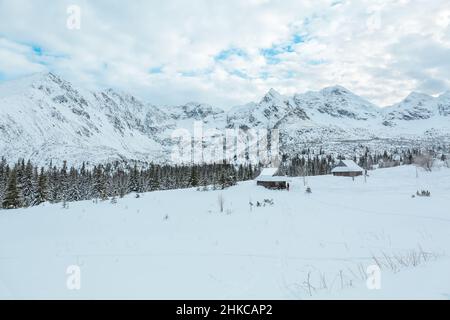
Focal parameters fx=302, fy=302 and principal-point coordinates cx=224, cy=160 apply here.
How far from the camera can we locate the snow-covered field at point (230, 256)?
7.50 meters

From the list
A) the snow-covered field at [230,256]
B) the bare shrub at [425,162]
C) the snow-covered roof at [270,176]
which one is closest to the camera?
the snow-covered field at [230,256]

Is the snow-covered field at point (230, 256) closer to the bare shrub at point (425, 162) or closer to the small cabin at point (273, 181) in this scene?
the small cabin at point (273, 181)

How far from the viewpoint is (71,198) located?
70.9 metres

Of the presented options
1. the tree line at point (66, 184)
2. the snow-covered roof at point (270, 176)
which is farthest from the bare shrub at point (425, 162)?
the tree line at point (66, 184)

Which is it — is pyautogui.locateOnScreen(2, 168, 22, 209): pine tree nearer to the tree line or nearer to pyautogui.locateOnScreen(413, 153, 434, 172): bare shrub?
the tree line

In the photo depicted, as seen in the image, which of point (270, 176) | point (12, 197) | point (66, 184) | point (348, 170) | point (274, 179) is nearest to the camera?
point (12, 197)

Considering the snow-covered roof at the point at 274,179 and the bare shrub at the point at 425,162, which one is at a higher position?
the bare shrub at the point at 425,162

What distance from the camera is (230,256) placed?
1136 centimetres

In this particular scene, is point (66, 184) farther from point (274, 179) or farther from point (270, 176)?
point (274, 179)

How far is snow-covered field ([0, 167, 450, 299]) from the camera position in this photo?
7.50m

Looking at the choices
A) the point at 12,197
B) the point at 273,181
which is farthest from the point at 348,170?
the point at 12,197

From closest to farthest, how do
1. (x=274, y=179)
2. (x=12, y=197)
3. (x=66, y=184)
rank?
(x=12, y=197)
(x=274, y=179)
(x=66, y=184)
